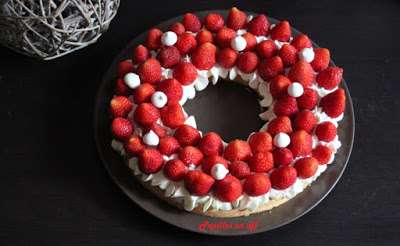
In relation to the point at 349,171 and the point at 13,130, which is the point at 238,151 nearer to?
the point at 349,171

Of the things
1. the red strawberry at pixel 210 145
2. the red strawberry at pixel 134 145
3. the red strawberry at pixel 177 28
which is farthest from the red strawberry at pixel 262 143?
the red strawberry at pixel 177 28

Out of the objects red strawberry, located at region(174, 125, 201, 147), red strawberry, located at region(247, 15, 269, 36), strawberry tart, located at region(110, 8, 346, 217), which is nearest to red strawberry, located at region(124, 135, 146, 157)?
strawberry tart, located at region(110, 8, 346, 217)

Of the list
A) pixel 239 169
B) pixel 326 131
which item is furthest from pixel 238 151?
pixel 326 131

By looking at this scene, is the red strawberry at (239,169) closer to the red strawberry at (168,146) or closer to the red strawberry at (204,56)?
the red strawberry at (168,146)

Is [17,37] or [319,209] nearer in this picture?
[17,37]

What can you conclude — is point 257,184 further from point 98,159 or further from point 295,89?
point 98,159

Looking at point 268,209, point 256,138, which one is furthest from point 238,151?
point 268,209
